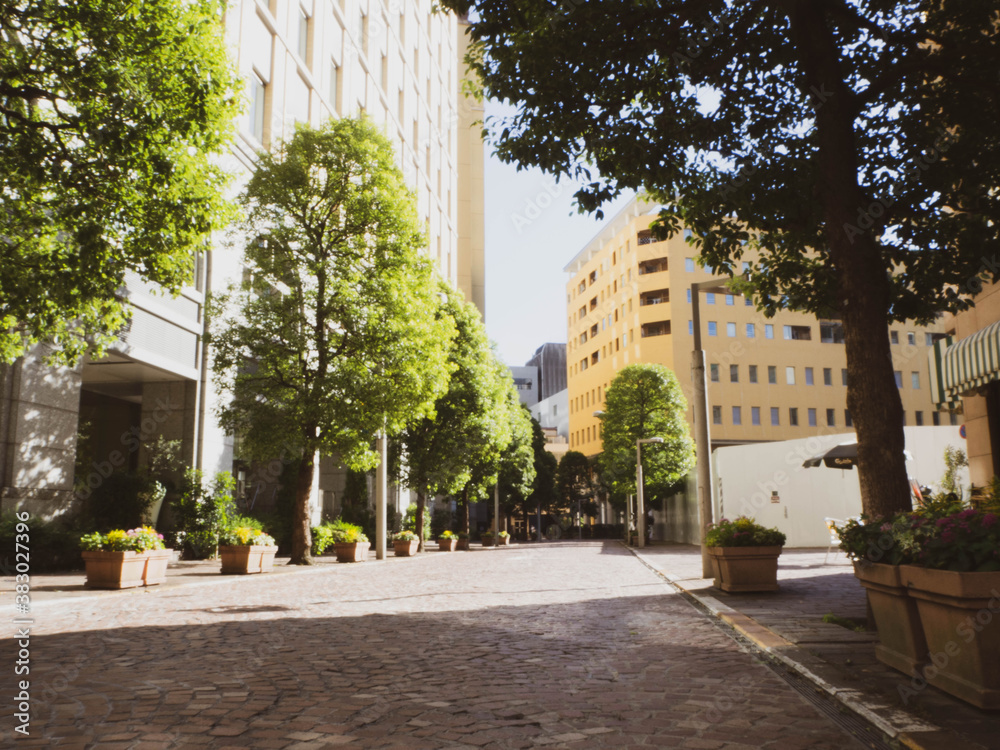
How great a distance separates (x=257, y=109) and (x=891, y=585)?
972 inches

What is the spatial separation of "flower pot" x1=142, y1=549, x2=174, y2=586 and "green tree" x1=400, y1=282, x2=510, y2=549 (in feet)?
59.6

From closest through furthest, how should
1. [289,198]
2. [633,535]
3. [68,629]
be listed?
[68,629] → [289,198] → [633,535]

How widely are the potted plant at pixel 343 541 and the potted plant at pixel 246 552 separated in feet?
15.1

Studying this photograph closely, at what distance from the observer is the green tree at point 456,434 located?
32844 millimetres

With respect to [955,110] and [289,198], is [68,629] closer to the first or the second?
[955,110]

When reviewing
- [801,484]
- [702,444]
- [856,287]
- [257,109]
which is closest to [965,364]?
[702,444]

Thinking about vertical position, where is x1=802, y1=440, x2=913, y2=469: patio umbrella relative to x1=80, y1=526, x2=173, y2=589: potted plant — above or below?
above

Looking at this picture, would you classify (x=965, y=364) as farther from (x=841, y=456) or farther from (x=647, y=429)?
(x=647, y=429)

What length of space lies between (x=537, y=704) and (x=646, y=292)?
2683 inches

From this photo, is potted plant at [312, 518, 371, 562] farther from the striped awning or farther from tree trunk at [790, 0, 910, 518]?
tree trunk at [790, 0, 910, 518]

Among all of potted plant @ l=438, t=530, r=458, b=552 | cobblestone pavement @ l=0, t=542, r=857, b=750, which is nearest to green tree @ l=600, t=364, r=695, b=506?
potted plant @ l=438, t=530, r=458, b=552

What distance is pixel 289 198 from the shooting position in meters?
20.3

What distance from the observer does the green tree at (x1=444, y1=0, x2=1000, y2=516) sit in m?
8.18

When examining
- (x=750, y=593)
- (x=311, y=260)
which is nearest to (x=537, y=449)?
(x=311, y=260)
